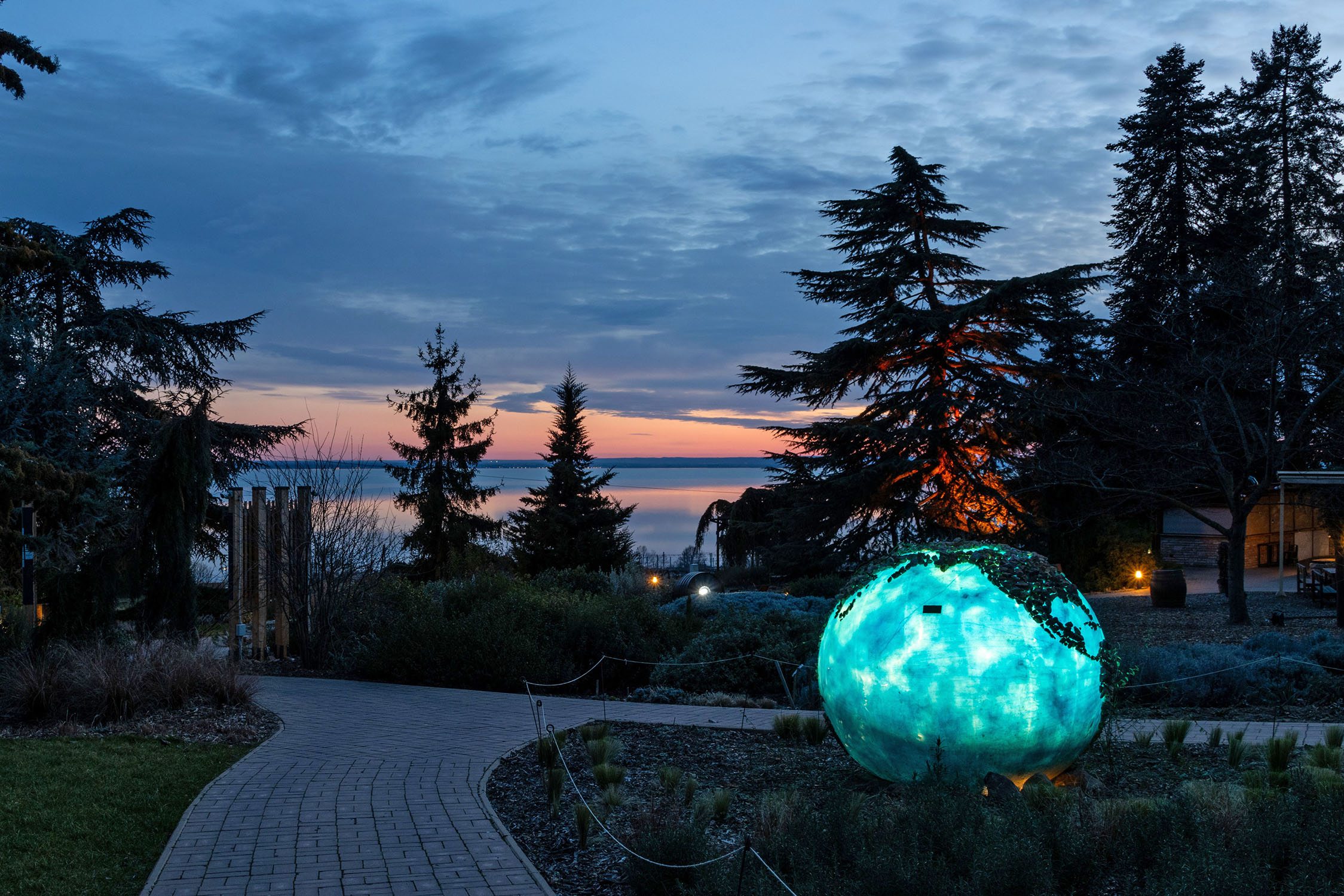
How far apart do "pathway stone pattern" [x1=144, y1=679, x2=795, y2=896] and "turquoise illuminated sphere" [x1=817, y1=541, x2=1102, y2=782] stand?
221 centimetres

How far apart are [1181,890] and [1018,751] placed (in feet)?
6.85

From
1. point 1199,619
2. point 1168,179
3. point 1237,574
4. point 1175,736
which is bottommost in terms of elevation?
point 1199,619

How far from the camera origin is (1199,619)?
1881 cm

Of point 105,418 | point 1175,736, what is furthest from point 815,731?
point 105,418

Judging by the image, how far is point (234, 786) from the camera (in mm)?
7254

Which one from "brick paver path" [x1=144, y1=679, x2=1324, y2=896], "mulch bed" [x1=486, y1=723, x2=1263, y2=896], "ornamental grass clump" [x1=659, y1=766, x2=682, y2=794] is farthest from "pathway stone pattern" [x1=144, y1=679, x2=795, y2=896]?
"ornamental grass clump" [x1=659, y1=766, x2=682, y2=794]

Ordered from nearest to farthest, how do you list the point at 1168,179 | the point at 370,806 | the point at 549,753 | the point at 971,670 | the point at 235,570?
the point at 971,670
the point at 370,806
the point at 549,753
the point at 235,570
the point at 1168,179

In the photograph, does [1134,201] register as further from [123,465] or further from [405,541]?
[123,465]

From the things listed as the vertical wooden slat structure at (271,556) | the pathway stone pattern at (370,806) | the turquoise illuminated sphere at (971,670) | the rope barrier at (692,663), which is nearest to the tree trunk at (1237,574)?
the rope barrier at (692,663)

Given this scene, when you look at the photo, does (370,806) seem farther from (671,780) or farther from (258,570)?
(258,570)

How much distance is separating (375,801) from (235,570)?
8395 millimetres

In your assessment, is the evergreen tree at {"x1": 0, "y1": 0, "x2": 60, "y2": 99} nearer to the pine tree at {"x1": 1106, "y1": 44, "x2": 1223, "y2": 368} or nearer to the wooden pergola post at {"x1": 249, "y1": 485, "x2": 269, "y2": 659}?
the wooden pergola post at {"x1": 249, "y1": 485, "x2": 269, "y2": 659}

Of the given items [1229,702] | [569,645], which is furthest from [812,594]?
[1229,702]

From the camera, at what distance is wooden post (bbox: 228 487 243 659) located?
13836mm
